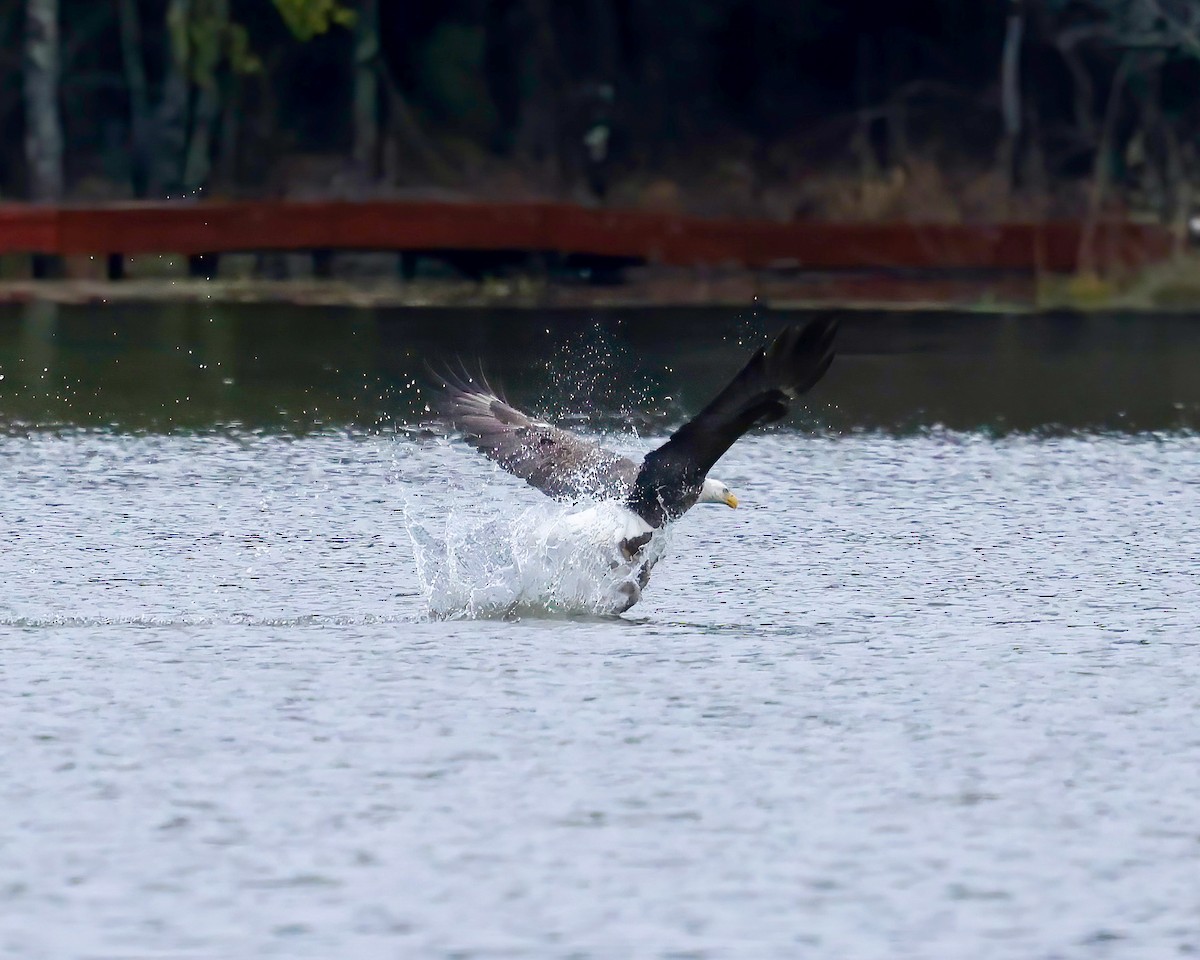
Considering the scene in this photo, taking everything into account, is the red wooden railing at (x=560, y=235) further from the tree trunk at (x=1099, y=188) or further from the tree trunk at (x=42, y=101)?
the tree trunk at (x=42, y=101)

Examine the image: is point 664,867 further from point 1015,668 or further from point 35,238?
point 35,238

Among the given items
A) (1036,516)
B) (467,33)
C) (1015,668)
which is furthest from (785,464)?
(467,33)

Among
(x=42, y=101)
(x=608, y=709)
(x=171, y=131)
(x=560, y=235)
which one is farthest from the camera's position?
(x=171, y=131)

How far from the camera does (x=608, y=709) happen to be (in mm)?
10688

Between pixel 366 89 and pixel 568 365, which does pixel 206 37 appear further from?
pixel 568 365

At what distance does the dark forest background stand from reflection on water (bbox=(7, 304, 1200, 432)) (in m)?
11.1

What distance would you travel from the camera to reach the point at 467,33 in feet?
153

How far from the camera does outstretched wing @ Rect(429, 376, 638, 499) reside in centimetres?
1261

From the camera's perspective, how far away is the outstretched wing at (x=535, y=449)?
12609 millimetres

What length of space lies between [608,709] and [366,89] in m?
32.9

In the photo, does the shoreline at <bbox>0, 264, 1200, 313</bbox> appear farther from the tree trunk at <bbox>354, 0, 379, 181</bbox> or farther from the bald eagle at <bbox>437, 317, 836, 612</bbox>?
the bald eagle at <bbox>437, 317, 836, 612</bbox>

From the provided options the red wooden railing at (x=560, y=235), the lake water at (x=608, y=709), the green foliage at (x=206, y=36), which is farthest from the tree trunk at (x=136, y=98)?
the lake water at (x=608, y=709)

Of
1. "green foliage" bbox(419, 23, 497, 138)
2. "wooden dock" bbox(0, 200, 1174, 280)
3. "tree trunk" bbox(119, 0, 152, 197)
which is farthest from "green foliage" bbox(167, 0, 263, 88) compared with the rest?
"green foliage" bbox(419, 23, 497, 138)

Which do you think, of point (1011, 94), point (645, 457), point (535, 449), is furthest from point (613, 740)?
point (1011, 94)
